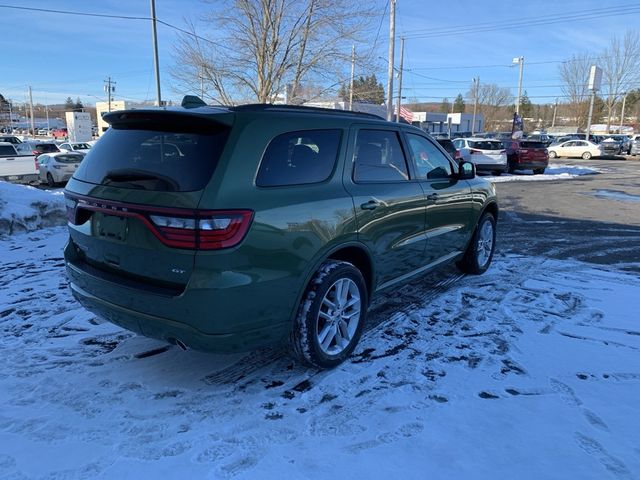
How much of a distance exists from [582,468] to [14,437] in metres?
2.99

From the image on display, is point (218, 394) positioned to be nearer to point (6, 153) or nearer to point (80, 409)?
point (80, 409)

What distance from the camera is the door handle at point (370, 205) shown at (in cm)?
352

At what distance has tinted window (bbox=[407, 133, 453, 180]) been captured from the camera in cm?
445

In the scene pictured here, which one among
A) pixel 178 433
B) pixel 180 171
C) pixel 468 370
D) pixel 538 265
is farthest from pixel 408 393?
pixel 538 265

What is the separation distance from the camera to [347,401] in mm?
3061

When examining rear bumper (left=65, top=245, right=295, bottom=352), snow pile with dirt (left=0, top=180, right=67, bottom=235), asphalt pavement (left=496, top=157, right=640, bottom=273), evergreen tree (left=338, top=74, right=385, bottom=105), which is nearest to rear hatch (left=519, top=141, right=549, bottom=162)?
asphalt pavement (left=496, top=157, right=640, bottom=273)

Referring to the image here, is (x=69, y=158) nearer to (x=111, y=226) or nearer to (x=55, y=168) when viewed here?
(x=55, y=168)

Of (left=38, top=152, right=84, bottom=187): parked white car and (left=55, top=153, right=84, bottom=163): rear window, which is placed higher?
(left=55, top=153, right=84, bottom=163): rear window

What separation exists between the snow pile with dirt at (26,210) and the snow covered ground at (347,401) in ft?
9.43

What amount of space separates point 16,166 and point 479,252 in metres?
19.3

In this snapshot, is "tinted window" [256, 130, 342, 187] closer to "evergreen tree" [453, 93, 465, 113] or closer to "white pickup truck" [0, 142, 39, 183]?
"white pickup truck" [0, 142, 39, 183]

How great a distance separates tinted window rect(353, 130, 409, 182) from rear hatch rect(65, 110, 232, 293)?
116 cm

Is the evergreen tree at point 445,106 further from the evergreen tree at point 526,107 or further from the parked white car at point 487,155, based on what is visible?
the parked white car at point 487,155

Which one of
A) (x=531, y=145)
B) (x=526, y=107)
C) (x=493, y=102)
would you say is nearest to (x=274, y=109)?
(x=531, y=145)
